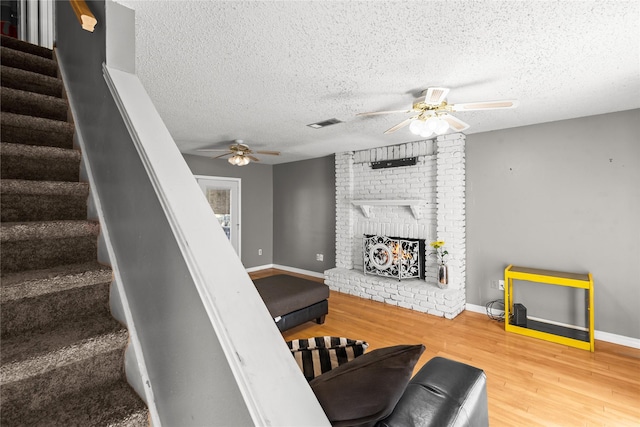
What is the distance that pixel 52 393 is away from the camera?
0.97m

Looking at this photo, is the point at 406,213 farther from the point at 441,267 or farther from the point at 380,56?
the point at 380,56

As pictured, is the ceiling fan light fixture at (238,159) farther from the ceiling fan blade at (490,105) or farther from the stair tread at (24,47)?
the ceiling fan blade at (490,105)

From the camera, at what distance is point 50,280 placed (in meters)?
1.10

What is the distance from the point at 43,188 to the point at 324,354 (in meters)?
1.52

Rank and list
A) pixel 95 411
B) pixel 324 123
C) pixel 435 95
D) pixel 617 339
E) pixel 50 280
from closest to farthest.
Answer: pixel 95 411 < pixel 50 280 < pixel 435 95 < pixel 617 339 < pixel 324 123

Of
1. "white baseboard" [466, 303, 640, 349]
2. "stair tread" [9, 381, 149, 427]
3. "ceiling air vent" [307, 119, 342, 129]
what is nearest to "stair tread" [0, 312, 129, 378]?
"stair tread" [9, 381, 149, 427]

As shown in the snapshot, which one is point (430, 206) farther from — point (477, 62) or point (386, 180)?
point (477, 62)

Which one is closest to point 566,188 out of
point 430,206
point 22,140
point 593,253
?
point 593,253

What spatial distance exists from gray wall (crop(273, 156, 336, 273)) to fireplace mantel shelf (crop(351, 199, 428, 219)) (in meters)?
0.78

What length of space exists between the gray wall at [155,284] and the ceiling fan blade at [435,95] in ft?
6.08

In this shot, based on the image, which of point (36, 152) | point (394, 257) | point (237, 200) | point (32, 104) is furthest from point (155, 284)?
point (237, 200)

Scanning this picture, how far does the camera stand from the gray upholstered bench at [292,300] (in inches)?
122

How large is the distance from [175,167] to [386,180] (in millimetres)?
4257

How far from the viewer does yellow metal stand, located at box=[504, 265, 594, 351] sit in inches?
120
